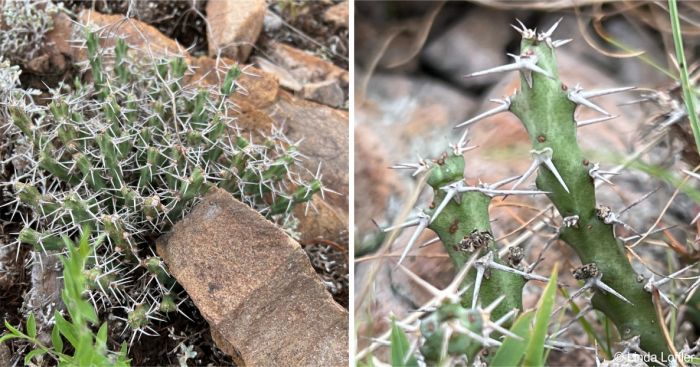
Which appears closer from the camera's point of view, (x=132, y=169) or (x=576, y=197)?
(x=576, y=197)

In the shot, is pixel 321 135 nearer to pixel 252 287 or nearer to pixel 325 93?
pixel 325 93

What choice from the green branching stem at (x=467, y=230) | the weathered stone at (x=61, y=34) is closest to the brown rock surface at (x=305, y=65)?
the weathered stone at (x=61, y=34)

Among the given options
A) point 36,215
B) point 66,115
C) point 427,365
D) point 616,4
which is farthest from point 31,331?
point 616,4

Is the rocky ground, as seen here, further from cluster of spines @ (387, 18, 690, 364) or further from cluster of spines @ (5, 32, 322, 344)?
cluster of spines @ (387, 18, 690, 364)

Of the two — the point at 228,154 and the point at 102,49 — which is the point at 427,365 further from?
the point at 102,49

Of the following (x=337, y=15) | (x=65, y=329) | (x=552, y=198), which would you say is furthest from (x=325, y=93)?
(x=65, y=329)

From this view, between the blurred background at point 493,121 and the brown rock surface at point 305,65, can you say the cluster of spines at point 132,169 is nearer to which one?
the blurred background at point 493,121
